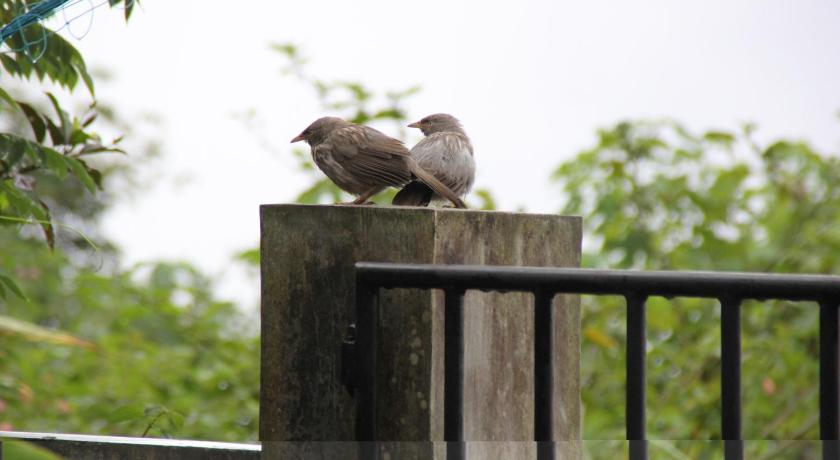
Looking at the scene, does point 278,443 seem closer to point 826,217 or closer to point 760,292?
point 760,292

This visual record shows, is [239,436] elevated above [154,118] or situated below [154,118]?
below

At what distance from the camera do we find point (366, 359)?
2.30 meters

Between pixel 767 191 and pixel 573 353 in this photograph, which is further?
pixel 767 191

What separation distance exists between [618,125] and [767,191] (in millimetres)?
1055

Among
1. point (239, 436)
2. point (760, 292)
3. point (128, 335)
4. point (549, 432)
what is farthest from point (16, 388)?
point (128, 335)

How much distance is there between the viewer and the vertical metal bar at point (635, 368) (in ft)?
6.89

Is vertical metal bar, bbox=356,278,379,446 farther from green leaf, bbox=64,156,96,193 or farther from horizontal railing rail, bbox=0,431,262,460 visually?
green leaf, bbox=64,156,96,193

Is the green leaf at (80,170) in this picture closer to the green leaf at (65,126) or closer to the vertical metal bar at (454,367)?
the green leaf at (65,126)

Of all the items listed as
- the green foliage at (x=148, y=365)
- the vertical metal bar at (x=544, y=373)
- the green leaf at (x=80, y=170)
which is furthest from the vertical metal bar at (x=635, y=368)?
the green foliage at (x=148, y=365)

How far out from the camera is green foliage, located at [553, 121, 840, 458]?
624 cm

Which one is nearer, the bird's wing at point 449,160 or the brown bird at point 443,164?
the brown bird at point 443,164

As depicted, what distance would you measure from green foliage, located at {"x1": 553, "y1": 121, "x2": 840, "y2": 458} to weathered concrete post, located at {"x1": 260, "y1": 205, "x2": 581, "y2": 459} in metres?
3.36

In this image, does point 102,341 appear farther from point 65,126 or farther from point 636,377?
point 636,377

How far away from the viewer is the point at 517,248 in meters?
2.62
